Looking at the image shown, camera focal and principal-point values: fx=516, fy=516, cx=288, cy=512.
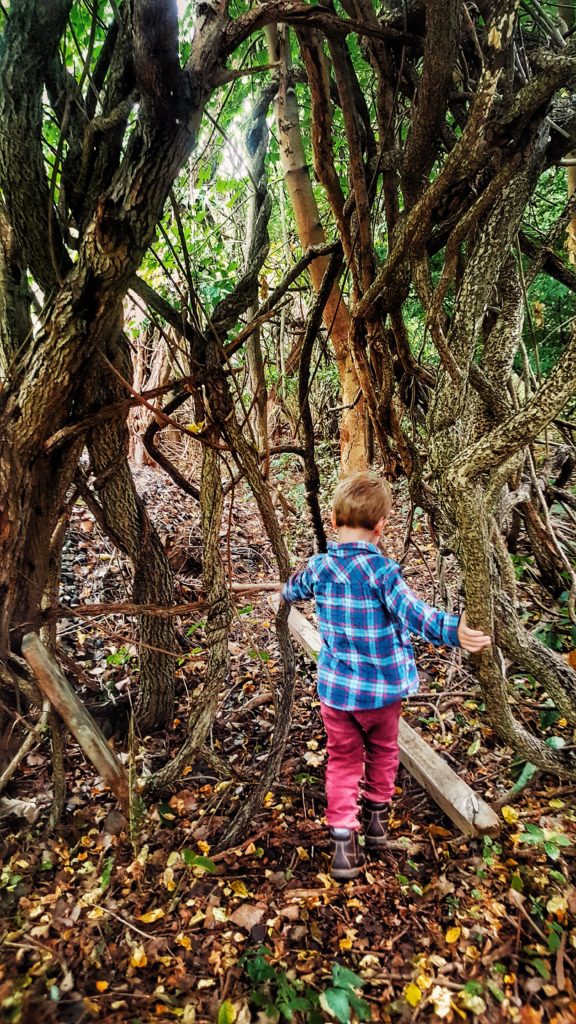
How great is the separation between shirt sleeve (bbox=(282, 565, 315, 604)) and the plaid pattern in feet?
0.15

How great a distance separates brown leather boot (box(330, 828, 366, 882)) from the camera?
182 cm

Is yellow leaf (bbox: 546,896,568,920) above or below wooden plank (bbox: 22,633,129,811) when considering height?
below

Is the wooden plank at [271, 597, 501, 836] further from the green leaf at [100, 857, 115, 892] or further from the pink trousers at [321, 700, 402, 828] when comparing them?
the green leaf at [100, 857, 115, 892]

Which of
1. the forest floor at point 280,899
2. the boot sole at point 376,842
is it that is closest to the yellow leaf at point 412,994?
the forest floor at point 280,899

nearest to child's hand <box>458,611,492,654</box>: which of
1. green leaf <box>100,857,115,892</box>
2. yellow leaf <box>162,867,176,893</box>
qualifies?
yellow leaf <box>162,867,176,893</box>

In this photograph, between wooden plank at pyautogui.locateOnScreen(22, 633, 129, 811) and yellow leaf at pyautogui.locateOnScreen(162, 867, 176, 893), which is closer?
wooden plank at pyautogui.locateOnScreen(22, 633, 129, 811)

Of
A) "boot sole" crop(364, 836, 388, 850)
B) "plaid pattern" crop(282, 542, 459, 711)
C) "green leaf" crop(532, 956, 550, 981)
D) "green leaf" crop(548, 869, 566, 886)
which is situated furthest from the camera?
"boot sole" crop(364, 836, 388, 850)

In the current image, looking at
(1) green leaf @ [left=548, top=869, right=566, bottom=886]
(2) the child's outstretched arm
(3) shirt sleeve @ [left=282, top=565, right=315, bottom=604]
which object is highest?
(3) shirt sleeve @ [left=282, top=565, right=315, bottom=604]

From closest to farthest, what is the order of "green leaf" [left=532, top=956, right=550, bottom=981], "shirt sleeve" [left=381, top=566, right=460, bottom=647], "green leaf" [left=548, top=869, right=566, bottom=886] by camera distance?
"green leaf" [left=532, top=956, right=550, bottom=981]
"shirt sleeve" [left=381, top=566, right=460, bottom=647]
"green leaf" [left=548, top=869, right=566, bottom=886]

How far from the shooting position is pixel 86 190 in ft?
5.17

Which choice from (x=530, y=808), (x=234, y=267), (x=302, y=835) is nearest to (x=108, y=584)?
(x=302, y=835)

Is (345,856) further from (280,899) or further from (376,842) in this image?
(280,899)

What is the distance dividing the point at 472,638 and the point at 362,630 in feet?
1.35

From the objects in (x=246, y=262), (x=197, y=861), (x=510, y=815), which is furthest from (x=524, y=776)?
(x=246, y=262)
